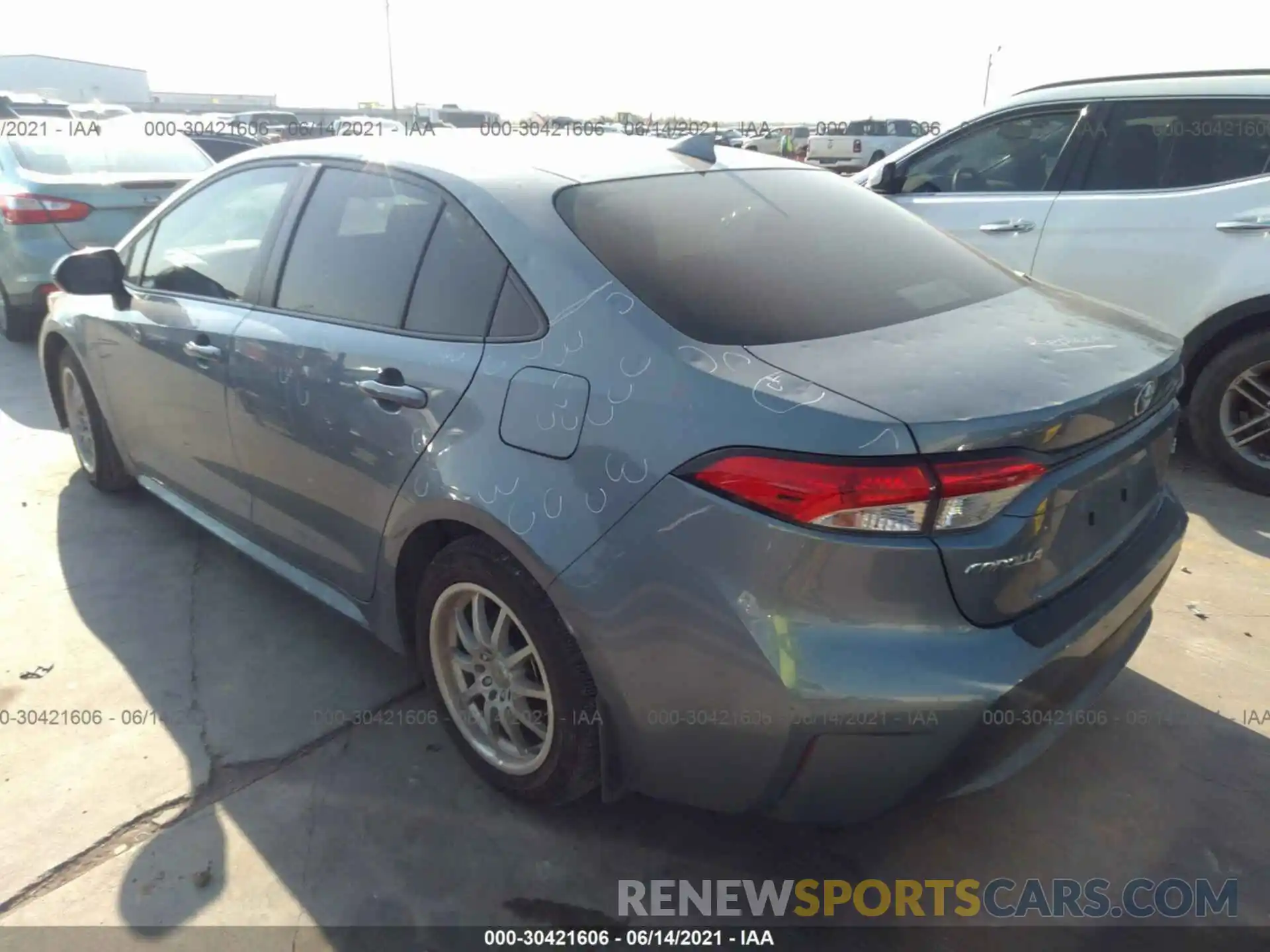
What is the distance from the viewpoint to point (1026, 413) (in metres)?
1.83

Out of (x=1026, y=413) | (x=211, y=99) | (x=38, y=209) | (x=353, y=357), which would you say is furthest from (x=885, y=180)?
(x=211, y=99)

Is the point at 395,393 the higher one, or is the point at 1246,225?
the point at 1246,225

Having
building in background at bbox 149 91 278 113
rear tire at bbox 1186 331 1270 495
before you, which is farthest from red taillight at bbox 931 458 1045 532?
building in background at bbox 149 91 278 113

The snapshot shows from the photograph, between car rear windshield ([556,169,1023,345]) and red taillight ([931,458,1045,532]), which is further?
car rear windshield ([556,169,1023,345])

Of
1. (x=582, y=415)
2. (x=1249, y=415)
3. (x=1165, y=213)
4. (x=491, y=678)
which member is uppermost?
(x=1165, y=213)

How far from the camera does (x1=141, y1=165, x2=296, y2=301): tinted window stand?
3.13m

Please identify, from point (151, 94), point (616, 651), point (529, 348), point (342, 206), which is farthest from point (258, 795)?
point (151, 94)

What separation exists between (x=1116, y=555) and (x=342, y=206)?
2.32m

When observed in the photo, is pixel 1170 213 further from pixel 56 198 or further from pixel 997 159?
pixel 56 198

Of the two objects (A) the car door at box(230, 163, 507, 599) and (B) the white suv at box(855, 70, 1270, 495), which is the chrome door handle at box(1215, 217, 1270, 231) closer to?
(B) the white suv at box(855, 70, 1270, 495)

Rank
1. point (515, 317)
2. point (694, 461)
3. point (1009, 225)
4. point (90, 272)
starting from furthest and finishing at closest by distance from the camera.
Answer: point (1009, 225)
point (90, 272)
point (515, 317)
point (694, 461)

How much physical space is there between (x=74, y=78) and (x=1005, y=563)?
9147cm

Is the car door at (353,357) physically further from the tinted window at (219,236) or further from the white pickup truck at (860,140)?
the white pickup truck at (860,140)

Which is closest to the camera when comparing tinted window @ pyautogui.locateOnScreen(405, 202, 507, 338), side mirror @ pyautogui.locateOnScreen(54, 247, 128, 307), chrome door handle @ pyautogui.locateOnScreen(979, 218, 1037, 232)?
tinted window @ pyautogui.locateOnScreen(405, 202, 507, 338)
